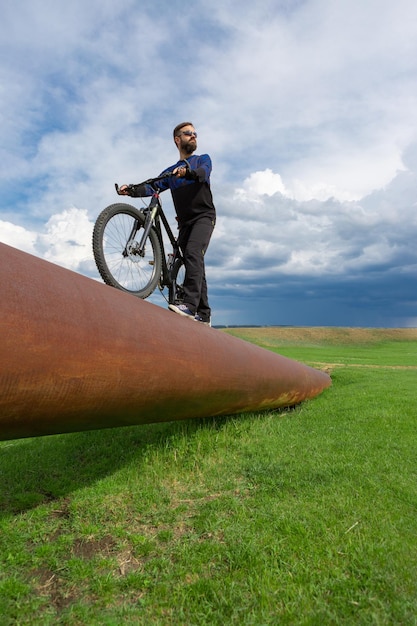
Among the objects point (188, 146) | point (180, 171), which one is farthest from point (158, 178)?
point (188, 146)

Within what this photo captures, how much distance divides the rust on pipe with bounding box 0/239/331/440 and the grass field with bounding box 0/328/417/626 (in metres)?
0.91

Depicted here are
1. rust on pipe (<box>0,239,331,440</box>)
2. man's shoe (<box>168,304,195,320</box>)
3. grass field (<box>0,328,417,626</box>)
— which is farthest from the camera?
man's shoe (<box>168,304,195,320</box>)

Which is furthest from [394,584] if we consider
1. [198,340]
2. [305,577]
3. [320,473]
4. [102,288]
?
[102,288]

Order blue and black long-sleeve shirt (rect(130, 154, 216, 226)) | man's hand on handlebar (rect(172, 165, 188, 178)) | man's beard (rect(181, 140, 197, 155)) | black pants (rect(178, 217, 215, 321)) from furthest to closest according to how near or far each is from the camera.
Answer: man's beard (rect(181, 140, 197, 155)) → blue and black long-sleeve shirt (rect(130, 154, 216, 226)) → black pants (rect(178, 217, 215, 321)) → man's hand on handlebar (rect(172, 165, 188, 178))

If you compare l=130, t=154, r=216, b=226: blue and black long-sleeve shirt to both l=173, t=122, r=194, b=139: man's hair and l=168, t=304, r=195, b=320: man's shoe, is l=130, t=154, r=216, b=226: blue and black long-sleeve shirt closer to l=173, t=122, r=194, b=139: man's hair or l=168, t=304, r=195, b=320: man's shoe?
l=173, t=122, r=194, b=139: man's hair

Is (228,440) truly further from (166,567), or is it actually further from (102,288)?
(102,288)

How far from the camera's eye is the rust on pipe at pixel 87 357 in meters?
2.12

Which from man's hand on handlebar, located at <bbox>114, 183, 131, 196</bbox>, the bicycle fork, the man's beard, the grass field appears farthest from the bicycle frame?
the grass field

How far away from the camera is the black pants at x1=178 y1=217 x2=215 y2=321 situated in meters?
4.72

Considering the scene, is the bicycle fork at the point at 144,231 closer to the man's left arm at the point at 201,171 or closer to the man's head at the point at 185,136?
the man's left arm at the point at 201,171

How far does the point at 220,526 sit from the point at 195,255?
9.11 ft

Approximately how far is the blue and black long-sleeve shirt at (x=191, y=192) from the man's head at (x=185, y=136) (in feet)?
0.46

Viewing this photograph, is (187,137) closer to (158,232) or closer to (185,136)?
(185,136)

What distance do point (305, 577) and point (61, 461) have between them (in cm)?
377
